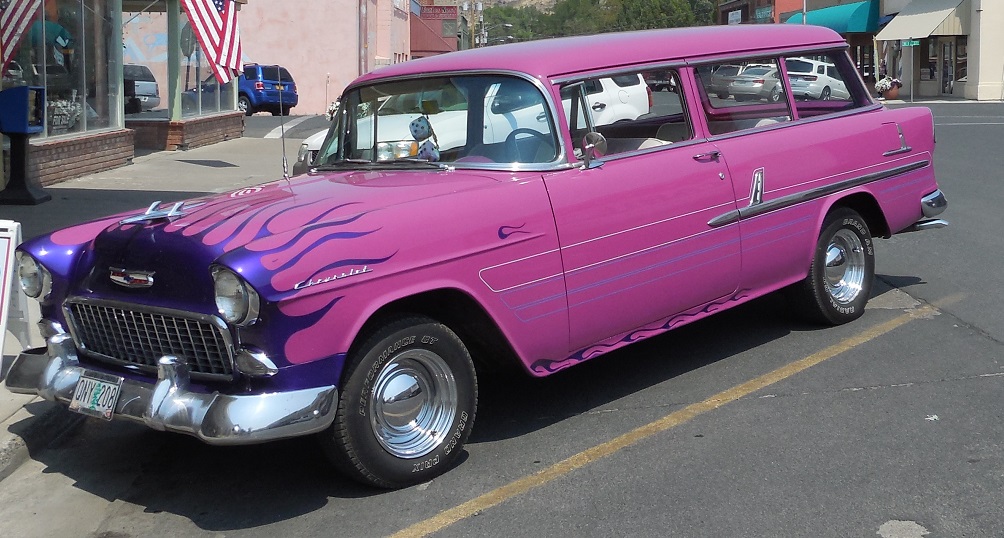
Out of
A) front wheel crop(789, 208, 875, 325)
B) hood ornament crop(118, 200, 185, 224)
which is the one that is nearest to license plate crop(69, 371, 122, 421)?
hood ornament crop(118, 200, 185, 224)

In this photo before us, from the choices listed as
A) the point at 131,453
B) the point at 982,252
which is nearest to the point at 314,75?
the point at 982,252

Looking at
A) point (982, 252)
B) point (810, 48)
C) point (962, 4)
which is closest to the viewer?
point (810, 48)

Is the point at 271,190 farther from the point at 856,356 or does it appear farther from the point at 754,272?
the point at 856,356

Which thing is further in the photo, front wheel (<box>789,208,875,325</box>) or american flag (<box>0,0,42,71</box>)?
american flag (<box>0,0,42,71</box>)

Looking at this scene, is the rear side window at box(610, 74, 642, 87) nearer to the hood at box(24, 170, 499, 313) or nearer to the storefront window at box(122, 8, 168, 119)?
the hood at box(24, 170, 499, 313)

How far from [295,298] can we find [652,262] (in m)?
2.04

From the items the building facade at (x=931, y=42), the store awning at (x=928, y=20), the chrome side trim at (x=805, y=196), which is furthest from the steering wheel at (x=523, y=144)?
the store awning at (x=928, y=20)

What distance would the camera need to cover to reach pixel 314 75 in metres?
42.2

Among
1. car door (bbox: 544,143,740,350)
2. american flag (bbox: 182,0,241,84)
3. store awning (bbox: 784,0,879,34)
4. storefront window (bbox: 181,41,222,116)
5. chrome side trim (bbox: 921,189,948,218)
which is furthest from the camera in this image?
store awning (bbox: 784,0,879,34)

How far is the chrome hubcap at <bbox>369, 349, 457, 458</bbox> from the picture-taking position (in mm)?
4457

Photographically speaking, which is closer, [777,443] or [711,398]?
[777,443]

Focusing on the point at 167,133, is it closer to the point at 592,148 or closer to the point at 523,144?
the point at 523,144

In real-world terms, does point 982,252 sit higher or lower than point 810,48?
lower

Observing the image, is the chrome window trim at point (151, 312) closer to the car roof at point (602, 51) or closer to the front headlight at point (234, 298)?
the front headlight at point (234, 298)
